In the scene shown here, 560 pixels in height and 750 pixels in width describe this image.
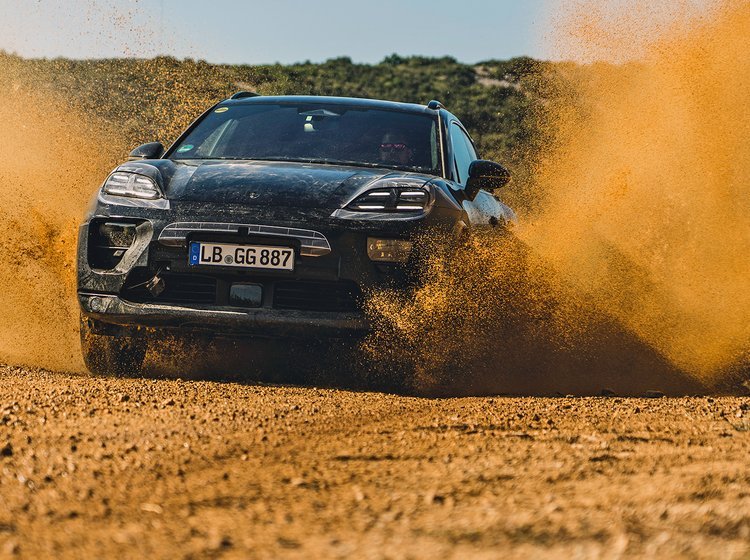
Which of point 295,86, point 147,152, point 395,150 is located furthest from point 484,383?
point 295,86

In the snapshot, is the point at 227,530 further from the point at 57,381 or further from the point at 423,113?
the point at 423,113

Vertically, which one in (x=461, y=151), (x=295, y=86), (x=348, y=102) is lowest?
(x=461, y=151)

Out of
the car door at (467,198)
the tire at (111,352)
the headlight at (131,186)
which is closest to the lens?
the headlight at (131,186)

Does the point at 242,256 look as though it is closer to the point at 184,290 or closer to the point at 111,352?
the point at 184,290

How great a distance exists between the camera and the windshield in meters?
7.10

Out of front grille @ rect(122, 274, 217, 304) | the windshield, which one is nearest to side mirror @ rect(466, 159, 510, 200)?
the windshield

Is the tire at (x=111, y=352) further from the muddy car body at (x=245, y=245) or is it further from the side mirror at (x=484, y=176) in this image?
the side mirror at (x=484, y=176)

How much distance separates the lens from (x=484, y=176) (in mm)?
7129

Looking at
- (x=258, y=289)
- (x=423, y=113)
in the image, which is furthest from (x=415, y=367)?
(x=423, y=113)

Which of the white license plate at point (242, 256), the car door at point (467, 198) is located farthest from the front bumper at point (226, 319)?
the car door at point (467, 198)

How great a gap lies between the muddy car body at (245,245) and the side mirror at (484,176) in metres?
0.36

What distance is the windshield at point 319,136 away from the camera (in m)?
7.10

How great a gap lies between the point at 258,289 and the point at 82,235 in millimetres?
1061

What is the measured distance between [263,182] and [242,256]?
22.9 inches
